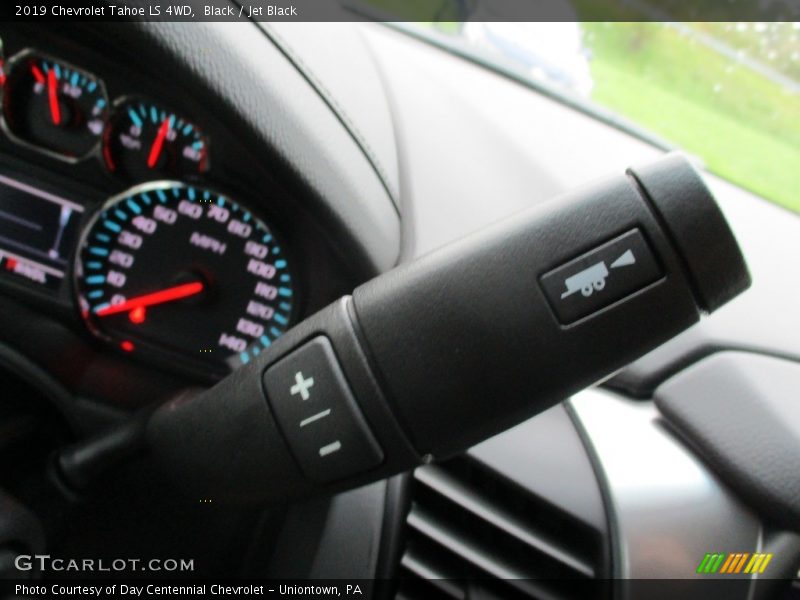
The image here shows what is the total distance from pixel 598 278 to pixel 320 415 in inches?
11.0

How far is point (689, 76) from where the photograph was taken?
4.58 feet

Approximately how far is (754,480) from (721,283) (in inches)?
14.4

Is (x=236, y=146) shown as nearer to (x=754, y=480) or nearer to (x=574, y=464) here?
(x=574, y=464)

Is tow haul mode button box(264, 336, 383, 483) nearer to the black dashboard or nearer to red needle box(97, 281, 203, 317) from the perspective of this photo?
the black dashboard

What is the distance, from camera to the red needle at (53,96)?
0.97m

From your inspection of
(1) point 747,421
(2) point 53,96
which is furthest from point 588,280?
(2) point 53,96

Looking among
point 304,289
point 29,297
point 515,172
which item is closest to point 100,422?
point 29,297

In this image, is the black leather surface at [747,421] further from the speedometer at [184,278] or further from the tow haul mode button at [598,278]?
the speedometer at [184,278]

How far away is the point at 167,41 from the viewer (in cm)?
78

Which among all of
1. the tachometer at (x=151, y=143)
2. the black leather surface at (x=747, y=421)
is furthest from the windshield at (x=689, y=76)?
the tachometer at (x=151, y=143)

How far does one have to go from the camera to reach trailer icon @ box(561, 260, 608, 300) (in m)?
0.65

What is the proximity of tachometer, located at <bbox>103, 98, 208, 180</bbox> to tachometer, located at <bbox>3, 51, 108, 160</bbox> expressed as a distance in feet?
0.08

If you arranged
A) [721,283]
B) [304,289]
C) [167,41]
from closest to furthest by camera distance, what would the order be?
1. [721,283]
2. [167,41]
3. [304,289]

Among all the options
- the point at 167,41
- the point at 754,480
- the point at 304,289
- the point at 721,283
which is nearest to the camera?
the point at 721,283
